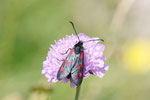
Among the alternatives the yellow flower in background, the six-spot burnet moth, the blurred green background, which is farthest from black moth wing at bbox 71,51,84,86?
the yellow flower in background

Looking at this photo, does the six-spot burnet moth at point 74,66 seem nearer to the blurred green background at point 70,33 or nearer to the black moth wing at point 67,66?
the black moth wing at point 67,66

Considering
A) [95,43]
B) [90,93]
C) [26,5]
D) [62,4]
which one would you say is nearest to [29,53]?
[26,5]

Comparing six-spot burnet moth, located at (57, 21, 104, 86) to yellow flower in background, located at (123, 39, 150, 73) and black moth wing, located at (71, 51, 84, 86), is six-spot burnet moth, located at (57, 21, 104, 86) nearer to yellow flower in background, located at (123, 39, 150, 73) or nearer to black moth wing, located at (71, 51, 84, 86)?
black moth wing, located at (71, 51, 84, 86)

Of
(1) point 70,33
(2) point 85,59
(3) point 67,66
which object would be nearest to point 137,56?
(1) point 70,33

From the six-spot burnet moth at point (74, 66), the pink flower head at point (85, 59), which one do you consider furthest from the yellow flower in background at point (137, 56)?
the six-spot burnet moth at point (74, 66)

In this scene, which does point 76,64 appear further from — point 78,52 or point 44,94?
point 44,94

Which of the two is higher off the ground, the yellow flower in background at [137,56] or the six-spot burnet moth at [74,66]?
the yellow flower in background at [137,56]
